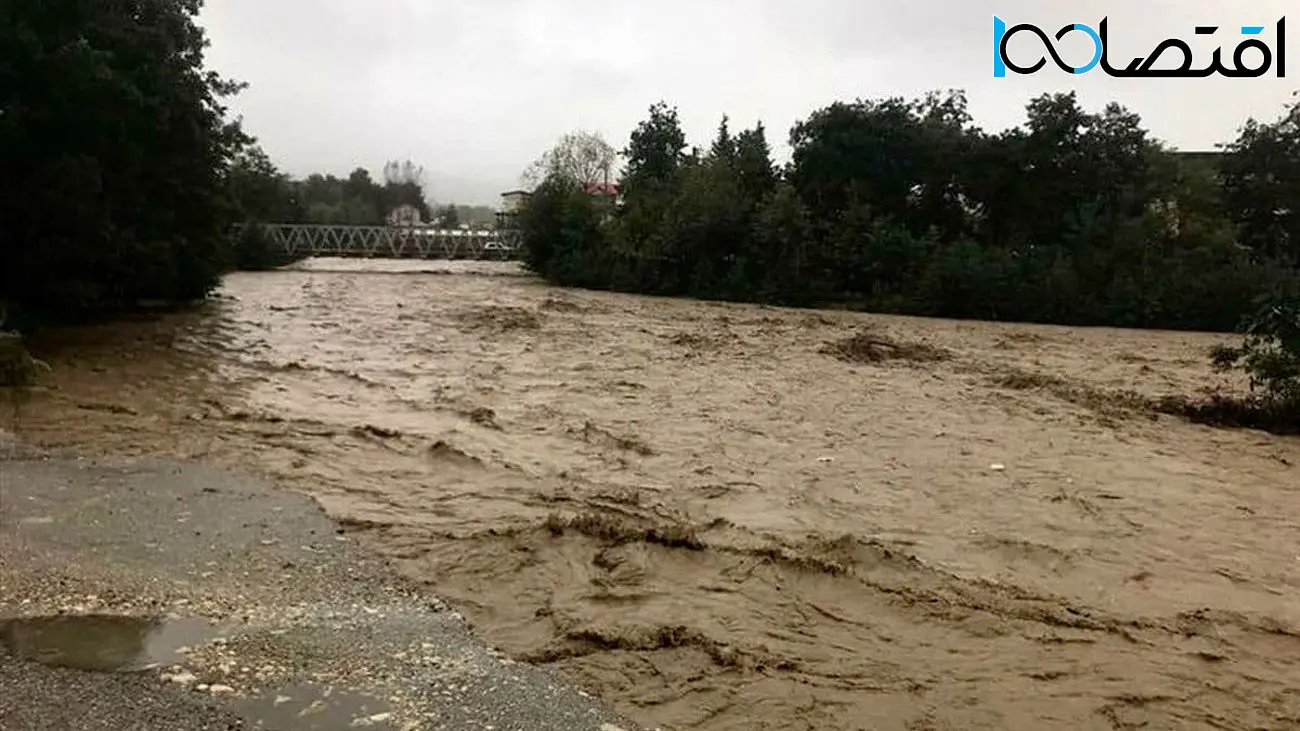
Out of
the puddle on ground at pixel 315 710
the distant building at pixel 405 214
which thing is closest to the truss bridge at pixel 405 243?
the distant building at pixel 405 214

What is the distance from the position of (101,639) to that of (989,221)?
34087 mm

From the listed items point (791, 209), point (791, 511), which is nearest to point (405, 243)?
point (791, 209)

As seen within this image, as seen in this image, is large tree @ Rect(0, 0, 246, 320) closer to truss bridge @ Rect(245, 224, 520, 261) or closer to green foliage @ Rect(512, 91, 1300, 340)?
green foliage @ Rect(512, 91, 1300, 340)

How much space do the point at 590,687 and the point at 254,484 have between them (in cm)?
464

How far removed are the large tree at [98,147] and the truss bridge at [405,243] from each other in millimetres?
38272

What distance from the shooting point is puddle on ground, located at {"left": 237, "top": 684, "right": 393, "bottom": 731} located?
4.23m

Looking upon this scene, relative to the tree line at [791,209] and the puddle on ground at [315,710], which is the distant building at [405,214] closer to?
the tree line at [791,209]

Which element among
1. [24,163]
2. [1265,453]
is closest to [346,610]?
[1265,453]

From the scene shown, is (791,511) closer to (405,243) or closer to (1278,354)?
(1278,354)

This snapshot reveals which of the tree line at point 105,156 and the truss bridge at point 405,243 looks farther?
the truss bridge at point 405,243

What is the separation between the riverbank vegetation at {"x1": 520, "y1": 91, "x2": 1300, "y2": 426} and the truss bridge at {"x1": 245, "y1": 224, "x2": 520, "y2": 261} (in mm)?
23799

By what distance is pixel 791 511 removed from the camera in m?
8.41

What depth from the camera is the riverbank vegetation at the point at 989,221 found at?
3035 centimetres

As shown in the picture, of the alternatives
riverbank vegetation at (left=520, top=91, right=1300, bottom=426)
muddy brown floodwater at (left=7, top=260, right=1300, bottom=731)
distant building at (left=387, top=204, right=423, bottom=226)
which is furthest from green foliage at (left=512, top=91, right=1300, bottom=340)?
distant building at (left=387, top=204, right=423, bottom=226)
